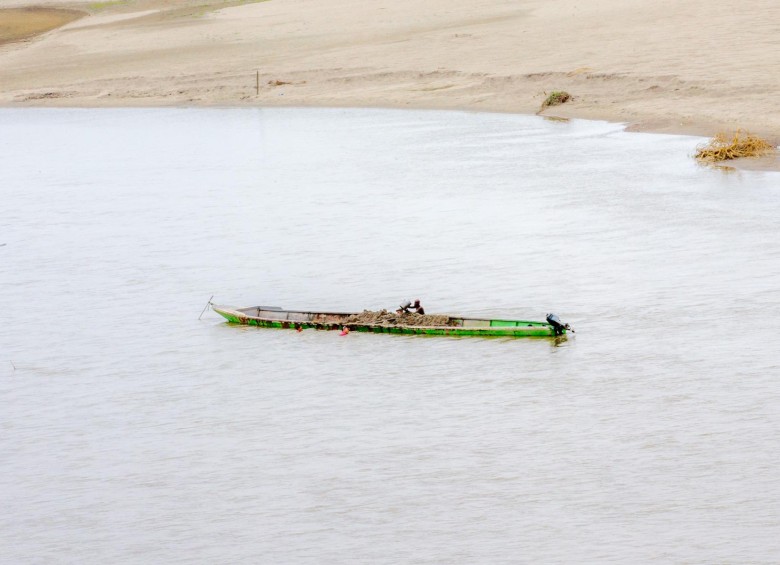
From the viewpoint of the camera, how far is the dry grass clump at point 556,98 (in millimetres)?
A: 42406

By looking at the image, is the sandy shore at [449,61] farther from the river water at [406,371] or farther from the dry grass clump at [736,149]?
the river water at [406,371]

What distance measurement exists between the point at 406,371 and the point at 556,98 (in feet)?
79.5

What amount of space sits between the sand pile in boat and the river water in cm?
32

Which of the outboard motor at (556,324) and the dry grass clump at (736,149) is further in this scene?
the dry grass clump at (736,149)

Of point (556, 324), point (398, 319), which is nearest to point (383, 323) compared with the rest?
point (398, 319)

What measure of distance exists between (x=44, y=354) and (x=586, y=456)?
36.0 feet

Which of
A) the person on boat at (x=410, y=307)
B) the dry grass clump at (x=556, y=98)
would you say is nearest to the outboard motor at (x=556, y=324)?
the person on boat at (x=410, y=307)

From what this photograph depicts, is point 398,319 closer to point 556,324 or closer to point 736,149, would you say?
point 556,324

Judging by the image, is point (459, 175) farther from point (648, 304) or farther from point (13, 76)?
point (13, 76)

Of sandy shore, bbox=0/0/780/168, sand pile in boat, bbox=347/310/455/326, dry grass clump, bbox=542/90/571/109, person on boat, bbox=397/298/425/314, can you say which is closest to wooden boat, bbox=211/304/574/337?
sand pile in boat, bbox=347/310/455/326

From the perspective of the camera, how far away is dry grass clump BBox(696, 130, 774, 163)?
32500 millimetres

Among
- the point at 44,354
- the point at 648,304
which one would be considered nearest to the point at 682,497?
the point at 648,304

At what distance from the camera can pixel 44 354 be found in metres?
22.6

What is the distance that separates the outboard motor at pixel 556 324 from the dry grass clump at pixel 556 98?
75.1 ft
